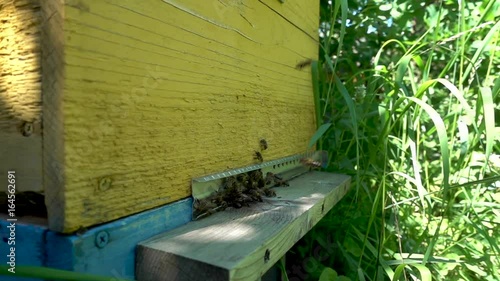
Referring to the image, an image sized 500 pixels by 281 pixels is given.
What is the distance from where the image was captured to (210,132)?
81 cm

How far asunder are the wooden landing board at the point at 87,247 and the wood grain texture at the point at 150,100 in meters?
0.02

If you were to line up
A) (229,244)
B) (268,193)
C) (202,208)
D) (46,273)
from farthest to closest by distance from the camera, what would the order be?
1. (268,193)
2. (202,208)
3. (229,244)
4. (46,273)

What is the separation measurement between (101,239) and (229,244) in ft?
0.65

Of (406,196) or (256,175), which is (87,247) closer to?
(256,175)

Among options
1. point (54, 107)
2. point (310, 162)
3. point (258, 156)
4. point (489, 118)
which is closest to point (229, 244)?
point (54, 107)

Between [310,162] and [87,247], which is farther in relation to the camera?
[310,162]

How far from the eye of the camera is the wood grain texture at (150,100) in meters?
0.50

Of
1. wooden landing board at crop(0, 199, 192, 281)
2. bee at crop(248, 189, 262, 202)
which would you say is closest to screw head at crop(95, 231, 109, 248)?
wooden landing board at crop(0, 199, 192, 281)

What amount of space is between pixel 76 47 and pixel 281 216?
20.2 inches

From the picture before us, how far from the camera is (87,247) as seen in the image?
0.51m

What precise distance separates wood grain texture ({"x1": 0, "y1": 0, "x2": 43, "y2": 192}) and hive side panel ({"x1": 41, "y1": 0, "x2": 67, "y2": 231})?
0.02m

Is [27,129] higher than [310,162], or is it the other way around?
[27,129]

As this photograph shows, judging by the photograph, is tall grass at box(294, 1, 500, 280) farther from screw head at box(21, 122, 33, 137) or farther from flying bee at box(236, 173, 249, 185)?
screw head at box(21, 122, 33, 137)

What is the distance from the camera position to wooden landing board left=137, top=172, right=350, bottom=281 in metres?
0.52
